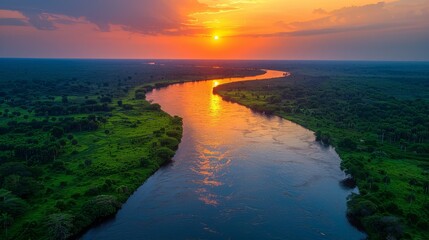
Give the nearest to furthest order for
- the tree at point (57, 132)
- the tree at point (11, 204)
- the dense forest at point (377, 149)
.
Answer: the tree at point (11, 204)
the dense forest at point (377, 149)
the tree at point (57, 132)

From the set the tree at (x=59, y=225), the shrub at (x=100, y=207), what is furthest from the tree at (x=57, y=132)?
the tree at (x=59, y=225)

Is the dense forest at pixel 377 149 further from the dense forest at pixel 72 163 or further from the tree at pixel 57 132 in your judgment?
the tree at pixel 57 132

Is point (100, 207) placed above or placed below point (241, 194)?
above

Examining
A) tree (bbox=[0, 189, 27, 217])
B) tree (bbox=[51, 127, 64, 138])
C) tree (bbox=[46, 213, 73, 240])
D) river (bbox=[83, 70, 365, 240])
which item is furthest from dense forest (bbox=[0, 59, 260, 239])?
river (bbox=[83, 70, 365, 240])

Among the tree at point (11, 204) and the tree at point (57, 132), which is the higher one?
the tree at point (57, 132)

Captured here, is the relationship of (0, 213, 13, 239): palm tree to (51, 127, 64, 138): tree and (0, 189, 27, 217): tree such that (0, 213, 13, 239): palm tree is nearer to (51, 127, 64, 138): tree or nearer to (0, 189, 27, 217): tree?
(0, 189, 27, 217): tree

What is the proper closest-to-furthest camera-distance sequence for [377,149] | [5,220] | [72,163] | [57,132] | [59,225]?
1. [59,225]
2. [5,220]
3. [72,163]
4. [377,149]
5. [57,132]

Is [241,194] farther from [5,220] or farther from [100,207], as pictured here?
[5,220]

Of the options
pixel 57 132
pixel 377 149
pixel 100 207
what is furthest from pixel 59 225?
pixel 377 149

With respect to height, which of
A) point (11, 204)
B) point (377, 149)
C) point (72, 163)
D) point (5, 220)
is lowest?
point (5, 220)
